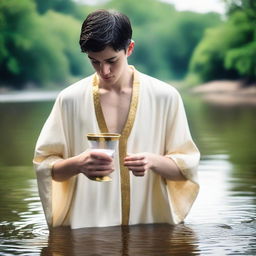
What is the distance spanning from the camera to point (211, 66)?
39094 mm

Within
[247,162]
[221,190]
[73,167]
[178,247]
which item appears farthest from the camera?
[247,162]

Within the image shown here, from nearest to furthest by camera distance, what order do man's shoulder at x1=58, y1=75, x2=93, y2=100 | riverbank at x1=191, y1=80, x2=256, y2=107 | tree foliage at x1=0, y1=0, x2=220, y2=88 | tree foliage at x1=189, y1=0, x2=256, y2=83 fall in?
1. man's shoulder at x1=58, y1=75, x2=93, y2=100
2. riverbank at x1=191, y1=80, x2=256, y2=107
3. tree foliage at x1=189, y1=0, x2=256, y2=83
4. tree foliage at x1=0, y1=0, x2=220, y2=88

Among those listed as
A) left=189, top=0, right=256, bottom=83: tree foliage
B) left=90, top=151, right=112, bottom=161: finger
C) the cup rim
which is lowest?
left=90, top=151, right=112, bottom=161: finger

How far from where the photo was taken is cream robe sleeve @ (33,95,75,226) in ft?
17.9

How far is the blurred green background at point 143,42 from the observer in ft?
128

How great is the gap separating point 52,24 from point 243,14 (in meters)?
8.43

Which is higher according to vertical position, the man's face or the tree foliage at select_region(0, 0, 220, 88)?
the tree foliage at select_region(0, 0, 220, 88)

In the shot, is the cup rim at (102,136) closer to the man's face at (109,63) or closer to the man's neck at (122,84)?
the man's face at (109,63)

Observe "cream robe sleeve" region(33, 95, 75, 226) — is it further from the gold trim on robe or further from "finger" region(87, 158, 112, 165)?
"finger" region(87, 158, 112, 165)

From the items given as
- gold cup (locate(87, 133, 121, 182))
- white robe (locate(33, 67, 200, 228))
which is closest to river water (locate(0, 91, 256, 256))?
white robe (locate(33, 67, 200, 228))

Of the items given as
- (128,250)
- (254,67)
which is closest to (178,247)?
(128,250)

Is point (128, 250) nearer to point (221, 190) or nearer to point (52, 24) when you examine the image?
point (221, 190)

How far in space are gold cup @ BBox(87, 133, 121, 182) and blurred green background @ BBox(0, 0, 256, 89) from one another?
3219 cm

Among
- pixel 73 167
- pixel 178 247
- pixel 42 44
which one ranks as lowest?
pixel 178 247
